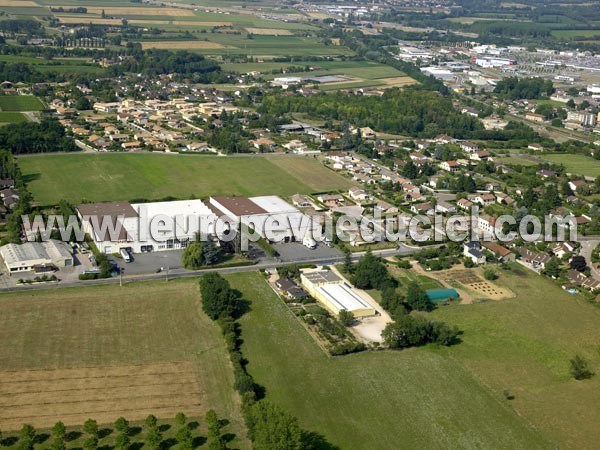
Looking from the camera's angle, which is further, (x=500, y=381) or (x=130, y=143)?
(x=130, y=143)

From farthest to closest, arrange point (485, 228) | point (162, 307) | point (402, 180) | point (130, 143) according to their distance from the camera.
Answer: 1. point (130, 143)
2. point (402, 180)
3. point (485, 228)
4. point (162, 307)

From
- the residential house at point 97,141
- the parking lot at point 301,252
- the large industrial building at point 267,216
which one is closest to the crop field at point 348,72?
the residential house at point 97,141

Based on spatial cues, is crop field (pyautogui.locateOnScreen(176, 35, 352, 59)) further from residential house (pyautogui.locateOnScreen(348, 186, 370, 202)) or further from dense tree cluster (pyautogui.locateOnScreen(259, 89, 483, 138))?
residential house (pyautogui.locateOnScreen(348, 186, 370, 202))

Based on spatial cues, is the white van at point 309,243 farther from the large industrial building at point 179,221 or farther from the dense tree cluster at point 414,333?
the dense tree cluster at point 414,333

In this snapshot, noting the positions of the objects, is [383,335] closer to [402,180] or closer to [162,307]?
[162,307]

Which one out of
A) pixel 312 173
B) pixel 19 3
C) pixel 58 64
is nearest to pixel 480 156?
pixel 312 173

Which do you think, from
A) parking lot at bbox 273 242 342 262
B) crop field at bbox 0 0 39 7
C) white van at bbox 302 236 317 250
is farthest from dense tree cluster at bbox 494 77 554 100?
crop field at bbox 0 0 39 7

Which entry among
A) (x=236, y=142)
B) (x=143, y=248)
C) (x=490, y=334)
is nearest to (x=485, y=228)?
(x=490, y=334)
